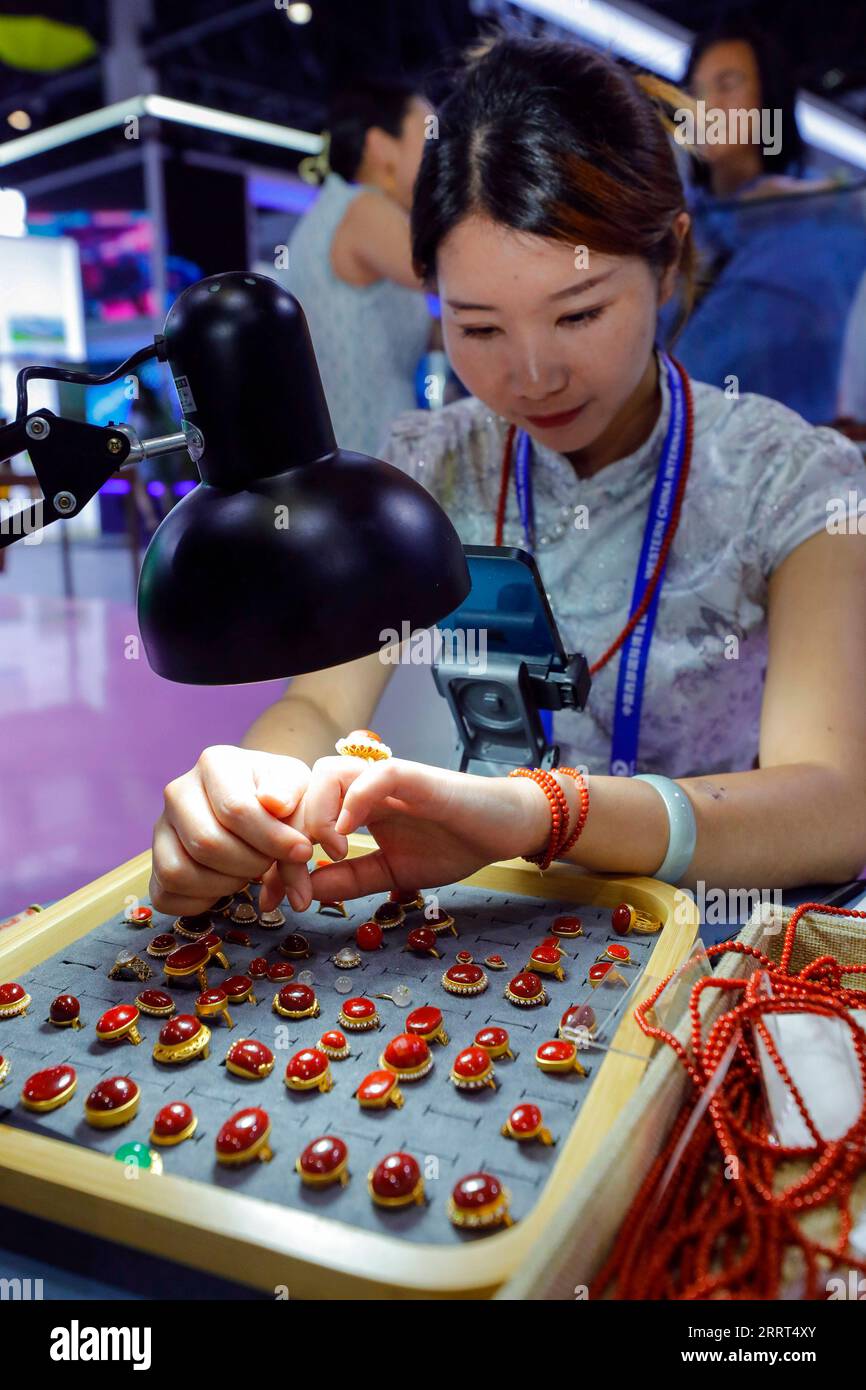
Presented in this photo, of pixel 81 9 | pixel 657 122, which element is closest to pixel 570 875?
pixel 657 122

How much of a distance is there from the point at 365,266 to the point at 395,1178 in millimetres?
1647

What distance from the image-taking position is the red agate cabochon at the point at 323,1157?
1.64 feet

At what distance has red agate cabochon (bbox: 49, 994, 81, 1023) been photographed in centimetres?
64

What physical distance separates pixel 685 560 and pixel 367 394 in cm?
90

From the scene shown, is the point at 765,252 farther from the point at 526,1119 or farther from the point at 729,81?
the point at 526,1119

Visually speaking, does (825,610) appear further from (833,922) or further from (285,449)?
(285,449)

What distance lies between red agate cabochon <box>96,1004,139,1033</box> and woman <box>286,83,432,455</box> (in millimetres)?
1319

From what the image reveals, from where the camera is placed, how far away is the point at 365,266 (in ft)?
5.95

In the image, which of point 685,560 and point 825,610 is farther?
point 685,560

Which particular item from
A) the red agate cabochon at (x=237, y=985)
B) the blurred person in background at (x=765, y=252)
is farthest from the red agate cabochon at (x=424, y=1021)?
the blurred person in background at (x=765, y=252)

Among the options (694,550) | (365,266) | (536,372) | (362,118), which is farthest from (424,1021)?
(362,118)

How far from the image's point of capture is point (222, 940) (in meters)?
0.76

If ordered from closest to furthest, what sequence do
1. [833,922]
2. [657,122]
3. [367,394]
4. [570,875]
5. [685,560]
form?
[833,922], [570,875], [657,122], [685,560], [367,394]

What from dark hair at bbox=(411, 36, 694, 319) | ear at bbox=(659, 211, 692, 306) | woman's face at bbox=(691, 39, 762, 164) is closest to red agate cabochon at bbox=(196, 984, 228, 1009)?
dark hair at bbox=(411, 36, 694, 319)
